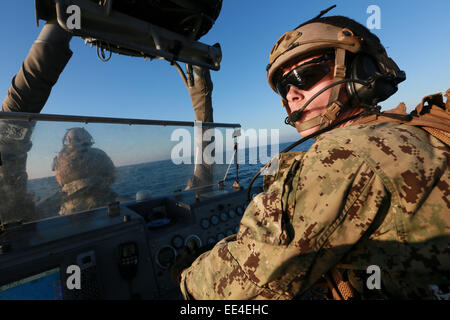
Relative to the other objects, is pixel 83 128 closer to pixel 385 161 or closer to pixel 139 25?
pixel 139 25

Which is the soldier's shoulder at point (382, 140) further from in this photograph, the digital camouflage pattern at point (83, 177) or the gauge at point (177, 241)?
the digital camouflage pattern at point (83, 177)

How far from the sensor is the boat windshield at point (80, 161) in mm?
1832

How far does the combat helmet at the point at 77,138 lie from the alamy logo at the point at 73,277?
1.45 meters

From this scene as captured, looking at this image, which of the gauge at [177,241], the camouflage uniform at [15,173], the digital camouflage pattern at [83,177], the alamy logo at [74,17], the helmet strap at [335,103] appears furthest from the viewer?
the alamy logo at [74,17]

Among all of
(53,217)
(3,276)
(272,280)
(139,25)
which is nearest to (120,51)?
(139,25)

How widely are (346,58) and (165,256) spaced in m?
2.28

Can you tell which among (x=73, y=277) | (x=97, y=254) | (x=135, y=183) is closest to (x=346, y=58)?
(x=97, y=254)

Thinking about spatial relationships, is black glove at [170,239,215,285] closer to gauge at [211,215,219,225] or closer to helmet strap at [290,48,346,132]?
gauge at [211,215,219,225]

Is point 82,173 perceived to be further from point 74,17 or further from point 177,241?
point 74,17

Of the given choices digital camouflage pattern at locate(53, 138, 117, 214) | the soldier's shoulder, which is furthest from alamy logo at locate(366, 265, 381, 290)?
digital camouflage pattern at locate(53, 138, 117, 214)

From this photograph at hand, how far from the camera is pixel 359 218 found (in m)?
0.62

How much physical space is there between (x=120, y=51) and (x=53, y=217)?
14.6ft

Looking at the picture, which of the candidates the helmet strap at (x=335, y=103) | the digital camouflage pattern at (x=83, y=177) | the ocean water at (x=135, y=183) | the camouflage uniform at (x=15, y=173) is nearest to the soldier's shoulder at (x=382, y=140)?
the helmet strap at (x=335, y=103)

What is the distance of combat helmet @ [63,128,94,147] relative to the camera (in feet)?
7.03
